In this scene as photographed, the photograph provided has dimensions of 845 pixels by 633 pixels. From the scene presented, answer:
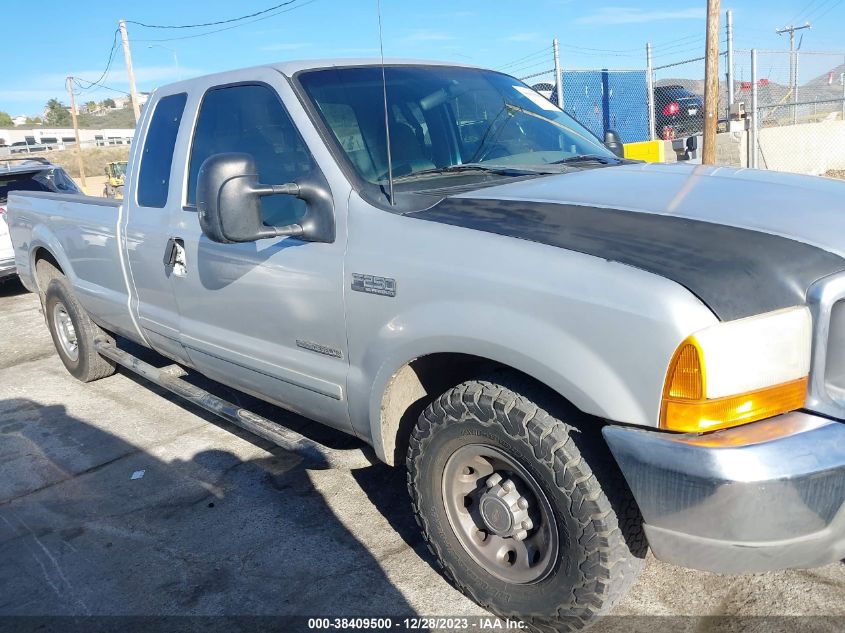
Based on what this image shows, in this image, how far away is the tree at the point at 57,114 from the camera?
9451 cm

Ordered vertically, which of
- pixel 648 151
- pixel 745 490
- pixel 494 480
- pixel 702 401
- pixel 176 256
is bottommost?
pixel 494 480

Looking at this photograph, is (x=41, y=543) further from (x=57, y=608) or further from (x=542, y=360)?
(x=542, y=360)

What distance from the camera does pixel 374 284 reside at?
8.63 feet

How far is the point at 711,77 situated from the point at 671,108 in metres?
4.22

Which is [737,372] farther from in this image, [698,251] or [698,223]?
[698,223]

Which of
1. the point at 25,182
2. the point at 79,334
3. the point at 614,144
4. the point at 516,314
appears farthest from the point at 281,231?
the point at 25,182

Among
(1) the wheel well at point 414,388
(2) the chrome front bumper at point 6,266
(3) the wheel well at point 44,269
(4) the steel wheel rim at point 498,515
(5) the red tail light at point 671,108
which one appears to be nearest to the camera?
(4) the steel wheel rim at point 498,515

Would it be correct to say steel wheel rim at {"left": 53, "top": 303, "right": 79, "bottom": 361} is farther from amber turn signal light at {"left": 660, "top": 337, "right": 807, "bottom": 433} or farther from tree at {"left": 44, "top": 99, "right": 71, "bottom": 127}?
tree at {"left": 44, "top": 99, "right": 71, "bottom": 127}

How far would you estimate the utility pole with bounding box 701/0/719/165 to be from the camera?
1122cm

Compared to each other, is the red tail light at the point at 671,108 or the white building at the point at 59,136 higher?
the white building at the point at 59,136

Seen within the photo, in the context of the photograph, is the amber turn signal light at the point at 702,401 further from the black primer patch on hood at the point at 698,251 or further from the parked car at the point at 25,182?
the parked car at the point at 25,182

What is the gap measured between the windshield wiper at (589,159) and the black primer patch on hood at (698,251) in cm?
105

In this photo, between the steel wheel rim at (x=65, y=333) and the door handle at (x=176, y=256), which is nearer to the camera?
the door handle at (x=176, y=256)

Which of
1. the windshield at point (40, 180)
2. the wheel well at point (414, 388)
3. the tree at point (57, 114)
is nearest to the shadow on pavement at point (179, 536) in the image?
the wheel well at point (414, 388)
